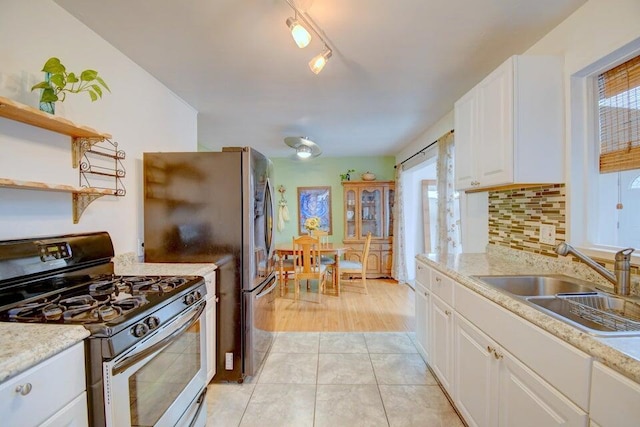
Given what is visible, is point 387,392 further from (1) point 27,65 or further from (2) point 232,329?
(1) point 27,65

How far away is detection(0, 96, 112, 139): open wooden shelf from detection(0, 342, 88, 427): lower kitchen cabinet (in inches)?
37.9

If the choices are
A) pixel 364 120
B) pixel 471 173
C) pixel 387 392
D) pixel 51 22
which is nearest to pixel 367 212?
pixel 364 120

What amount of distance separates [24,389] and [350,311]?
3.06m

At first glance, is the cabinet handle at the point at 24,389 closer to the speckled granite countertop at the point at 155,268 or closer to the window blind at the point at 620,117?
the speckled granite countertop at the point at 155,268

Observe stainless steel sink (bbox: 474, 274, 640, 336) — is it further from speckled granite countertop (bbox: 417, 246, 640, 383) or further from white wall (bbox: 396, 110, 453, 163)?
white wall (bbox: 396, 110, 453, 163)

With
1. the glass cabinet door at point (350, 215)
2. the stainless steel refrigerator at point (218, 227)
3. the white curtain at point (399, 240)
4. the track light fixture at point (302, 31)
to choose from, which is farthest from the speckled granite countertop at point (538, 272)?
the glass cabinet door at point (350, 215)

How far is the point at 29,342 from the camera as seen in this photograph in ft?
2.55

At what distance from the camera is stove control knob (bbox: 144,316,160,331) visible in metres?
1.08

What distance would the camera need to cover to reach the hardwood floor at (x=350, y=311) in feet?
9.77

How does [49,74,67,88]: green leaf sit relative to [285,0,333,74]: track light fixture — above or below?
below

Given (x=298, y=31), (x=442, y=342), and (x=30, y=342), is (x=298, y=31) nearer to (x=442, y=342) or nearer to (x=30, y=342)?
(x=30, y=342)

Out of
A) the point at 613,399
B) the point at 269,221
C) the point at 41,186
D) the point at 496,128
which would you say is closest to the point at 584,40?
the point at 496,128

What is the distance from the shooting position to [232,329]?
196 centimetres

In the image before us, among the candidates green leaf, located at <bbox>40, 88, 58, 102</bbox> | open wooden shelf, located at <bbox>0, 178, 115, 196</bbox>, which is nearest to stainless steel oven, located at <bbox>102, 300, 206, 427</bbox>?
open wooden shelf, located at <bbox>0, 178, 115, 196</bbox>
